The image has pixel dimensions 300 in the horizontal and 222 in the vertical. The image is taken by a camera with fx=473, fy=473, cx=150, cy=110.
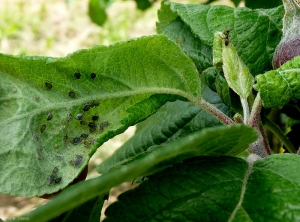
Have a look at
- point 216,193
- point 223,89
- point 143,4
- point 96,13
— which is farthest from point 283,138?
point 96,13

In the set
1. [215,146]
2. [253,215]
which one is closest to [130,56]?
[215,146]

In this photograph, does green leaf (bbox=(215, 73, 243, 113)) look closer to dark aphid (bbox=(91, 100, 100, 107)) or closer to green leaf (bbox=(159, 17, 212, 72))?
green leaf (bbox=(159, 17, 212, 72))

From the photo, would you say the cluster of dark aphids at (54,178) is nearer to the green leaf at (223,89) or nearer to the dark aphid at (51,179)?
the dark aphid at (51,179)

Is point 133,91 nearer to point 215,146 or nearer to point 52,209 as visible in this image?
point 215,146

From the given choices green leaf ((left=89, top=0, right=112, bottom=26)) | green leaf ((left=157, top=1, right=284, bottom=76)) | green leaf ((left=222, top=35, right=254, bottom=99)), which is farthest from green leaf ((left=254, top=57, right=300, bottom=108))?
green leaf ((left=89, top=0, right=112, bottom=26))

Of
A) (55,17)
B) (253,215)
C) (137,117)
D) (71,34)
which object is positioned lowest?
(253,215)

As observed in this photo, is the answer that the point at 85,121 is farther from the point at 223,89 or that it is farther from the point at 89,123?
the point at 223,89
